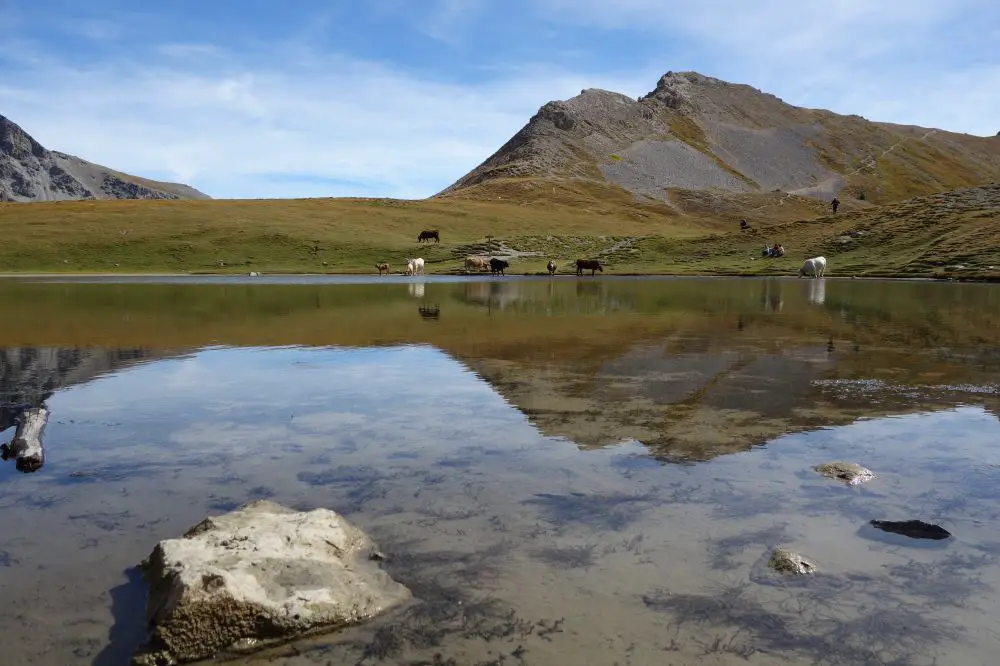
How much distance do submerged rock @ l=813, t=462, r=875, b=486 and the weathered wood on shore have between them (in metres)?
8.62

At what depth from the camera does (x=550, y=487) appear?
7.66 metres

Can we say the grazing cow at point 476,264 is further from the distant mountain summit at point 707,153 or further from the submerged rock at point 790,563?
the distant mountain summit at point 707,153

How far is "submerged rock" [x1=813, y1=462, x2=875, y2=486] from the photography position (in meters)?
7.75

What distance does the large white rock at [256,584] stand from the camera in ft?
15.5

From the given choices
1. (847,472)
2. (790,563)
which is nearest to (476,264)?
(847,472)

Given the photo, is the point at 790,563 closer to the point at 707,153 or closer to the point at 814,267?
the point at 814,267

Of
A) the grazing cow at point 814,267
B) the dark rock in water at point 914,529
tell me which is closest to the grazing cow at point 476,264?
the grazing cow at point 814,267

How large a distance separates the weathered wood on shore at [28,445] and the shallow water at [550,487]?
0.18 m

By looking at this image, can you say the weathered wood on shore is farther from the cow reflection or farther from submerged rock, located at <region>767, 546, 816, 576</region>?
the cow reflection

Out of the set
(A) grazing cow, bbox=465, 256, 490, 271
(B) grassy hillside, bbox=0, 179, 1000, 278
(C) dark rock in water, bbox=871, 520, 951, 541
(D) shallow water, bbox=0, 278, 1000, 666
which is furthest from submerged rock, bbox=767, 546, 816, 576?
(A) grazing cow, bbox=465, 256, 490, 271

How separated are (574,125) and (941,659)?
174654 millimetres

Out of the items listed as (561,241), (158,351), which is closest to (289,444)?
(158,351)

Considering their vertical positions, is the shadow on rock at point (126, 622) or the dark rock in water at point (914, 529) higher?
the dark rock in water at point (914, 529)

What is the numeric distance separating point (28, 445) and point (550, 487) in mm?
6079
